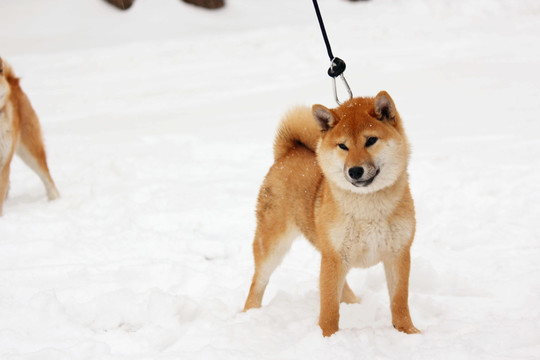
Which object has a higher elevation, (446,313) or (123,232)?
(446,313)

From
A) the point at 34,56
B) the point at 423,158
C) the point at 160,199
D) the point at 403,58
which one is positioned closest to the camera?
the point at 160,199

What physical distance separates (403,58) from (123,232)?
23.7 feet

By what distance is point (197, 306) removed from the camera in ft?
11.6

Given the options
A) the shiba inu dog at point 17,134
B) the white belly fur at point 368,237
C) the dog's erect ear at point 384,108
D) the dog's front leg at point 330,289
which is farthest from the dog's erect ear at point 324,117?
the shiba inu dog at point 17,134

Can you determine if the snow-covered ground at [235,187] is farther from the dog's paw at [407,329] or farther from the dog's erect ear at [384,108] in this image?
the dog's erect ear at [384,108]

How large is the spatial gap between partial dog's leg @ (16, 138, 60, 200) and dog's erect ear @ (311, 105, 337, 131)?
144 inches

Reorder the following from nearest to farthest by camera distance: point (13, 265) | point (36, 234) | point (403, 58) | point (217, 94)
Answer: point (13, 265)
point (36, 234)
point (217, 94)
point (403, 58)

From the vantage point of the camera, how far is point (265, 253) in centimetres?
359

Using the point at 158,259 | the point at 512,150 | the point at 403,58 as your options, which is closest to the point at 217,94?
the point at 403,58

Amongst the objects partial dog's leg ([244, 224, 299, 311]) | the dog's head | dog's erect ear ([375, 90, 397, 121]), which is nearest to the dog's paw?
the dog's head

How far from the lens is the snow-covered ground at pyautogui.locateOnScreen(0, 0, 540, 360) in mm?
3117

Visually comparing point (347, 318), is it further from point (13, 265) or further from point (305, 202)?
point (13, 265)

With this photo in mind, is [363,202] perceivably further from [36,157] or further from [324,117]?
[36,157]

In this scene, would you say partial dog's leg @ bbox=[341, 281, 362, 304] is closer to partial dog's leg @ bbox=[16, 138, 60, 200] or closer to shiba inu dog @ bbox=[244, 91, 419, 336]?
shiba inu dog @ bbox=[244, 91, 419, 336]
